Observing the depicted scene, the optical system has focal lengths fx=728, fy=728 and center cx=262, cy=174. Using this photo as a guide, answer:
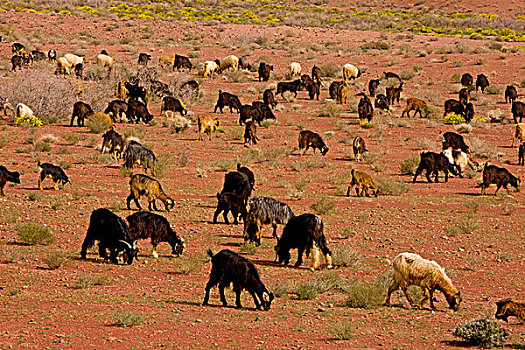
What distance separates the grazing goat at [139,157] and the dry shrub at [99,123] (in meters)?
7.80

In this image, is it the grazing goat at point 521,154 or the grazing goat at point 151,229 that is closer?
the grazing goat at point 151,229

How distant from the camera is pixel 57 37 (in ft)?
204

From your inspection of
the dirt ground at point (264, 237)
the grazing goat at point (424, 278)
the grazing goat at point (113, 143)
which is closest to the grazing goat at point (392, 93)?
the dirt ground at point (264, 237)

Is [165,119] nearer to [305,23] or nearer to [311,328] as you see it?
[311,328]

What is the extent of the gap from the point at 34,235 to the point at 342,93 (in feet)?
92.0

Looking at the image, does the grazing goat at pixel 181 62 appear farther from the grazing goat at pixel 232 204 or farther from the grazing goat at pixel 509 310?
the grazing goat at pixel 509 310

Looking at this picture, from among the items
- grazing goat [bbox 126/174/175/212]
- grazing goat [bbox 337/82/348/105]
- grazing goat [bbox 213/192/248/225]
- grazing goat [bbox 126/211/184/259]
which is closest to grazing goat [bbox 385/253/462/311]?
grazing goat [bbox 126/211/184/259]

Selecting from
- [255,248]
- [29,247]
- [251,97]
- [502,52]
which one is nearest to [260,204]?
[255,248]

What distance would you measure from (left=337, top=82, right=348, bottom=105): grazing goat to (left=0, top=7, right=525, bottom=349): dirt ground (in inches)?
45.0

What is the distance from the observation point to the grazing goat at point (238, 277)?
11.5 metres

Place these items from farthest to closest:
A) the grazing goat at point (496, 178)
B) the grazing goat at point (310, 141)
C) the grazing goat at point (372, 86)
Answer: the grazing goat at point (372, 86) → the grazing goat at point (310, 141) → the grazing goat at point (496, 178)

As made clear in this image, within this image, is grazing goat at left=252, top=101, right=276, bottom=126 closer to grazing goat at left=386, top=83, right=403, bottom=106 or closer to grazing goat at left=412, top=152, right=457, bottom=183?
grazing goat at left=386, top=83, right=403, bottom=106

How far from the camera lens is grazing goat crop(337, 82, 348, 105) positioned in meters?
40.8

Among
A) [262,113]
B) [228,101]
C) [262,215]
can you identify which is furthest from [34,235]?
[228,101]
